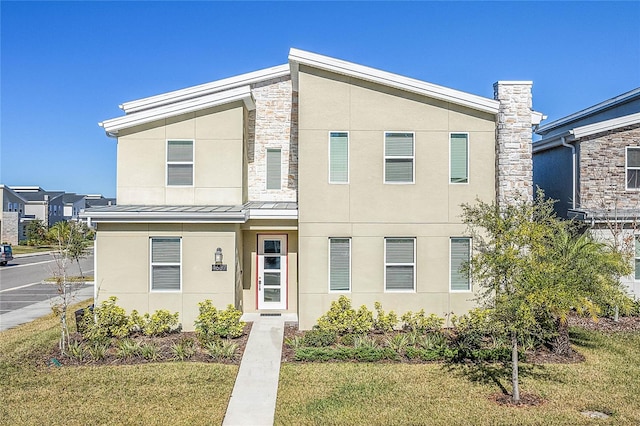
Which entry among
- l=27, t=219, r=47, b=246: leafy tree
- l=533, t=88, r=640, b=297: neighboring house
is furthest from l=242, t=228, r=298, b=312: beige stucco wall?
l=27, t=219, r=47, b=246: leafy tree

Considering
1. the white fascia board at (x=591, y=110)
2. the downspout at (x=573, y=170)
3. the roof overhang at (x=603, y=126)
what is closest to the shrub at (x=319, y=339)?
the downspout at (x=573, y=170)

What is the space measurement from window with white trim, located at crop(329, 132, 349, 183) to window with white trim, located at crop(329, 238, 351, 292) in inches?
69.2

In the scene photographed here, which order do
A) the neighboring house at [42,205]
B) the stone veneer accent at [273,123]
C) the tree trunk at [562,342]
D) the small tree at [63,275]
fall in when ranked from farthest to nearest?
1. the neighboring house at [42,205]
2. the stone veneer accent at [273,123]
3. the small tree at [63,275]
4. the tree trunk at [562,342]

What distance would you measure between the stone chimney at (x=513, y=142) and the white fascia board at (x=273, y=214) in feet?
19.2

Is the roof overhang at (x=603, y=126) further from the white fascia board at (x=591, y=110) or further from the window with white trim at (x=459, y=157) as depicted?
the window with white trim at (x=459, y=157)

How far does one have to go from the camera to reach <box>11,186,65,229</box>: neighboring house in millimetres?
73312

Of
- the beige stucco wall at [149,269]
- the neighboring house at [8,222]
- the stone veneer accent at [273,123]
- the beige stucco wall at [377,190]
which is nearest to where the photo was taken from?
the beige stucco wall at [149,269]

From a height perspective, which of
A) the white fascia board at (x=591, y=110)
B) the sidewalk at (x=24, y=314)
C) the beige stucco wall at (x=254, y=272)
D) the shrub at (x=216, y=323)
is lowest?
the sidewalk at (x=24, y=314)

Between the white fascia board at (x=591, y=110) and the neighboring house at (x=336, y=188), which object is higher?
the white fascia board at (x=591, y=110)

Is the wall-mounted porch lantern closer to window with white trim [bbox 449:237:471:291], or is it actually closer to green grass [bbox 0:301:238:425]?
green grass [bbox 0:301:238:425]

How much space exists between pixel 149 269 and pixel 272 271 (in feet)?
12.5

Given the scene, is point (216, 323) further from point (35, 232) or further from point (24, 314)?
point (35, 232)

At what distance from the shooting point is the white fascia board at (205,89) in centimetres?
1597

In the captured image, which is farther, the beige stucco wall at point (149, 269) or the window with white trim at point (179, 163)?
the window with white trim at point (179, 163)
